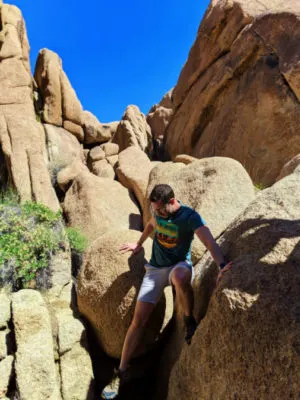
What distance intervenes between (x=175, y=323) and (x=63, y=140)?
1097 cm

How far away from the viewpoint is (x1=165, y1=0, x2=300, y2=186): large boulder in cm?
827

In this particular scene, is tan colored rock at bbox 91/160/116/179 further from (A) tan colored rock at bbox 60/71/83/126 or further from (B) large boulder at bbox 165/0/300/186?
(B) large boulder at bbox 165/0/300/186

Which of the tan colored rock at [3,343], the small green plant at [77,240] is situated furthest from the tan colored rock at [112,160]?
the tan colored rock at [3,343]

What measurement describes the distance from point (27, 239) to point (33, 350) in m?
2.64

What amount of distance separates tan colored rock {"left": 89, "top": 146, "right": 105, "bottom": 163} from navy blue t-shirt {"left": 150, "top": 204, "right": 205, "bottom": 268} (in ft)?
36.6

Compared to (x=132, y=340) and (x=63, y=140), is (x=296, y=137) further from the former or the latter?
(x=63, y=140)

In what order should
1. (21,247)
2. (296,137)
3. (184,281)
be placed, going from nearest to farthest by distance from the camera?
1. (184,281)
2. (21,247)
3. (296,137)

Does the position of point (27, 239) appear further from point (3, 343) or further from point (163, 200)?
point (163, 200)

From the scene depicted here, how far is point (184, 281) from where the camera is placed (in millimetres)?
3160

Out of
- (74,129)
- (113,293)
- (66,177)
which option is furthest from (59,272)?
(74,129)

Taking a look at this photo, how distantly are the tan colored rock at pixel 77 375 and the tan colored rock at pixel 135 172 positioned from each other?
5557mm

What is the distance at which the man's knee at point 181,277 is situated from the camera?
316cm

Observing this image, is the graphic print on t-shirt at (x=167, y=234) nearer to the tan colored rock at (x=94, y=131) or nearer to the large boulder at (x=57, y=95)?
the large boulder at (x=57, y=95)

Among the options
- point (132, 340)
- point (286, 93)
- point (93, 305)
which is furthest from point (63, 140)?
point (132, 340)
